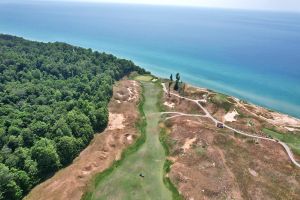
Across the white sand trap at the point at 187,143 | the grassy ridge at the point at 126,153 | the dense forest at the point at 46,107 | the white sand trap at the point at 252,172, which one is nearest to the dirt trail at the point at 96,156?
the grassy ridge at the point at 126,153

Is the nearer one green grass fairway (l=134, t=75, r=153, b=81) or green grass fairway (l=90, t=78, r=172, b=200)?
green grass fairway (l=90, t=78, r=172, b=200)

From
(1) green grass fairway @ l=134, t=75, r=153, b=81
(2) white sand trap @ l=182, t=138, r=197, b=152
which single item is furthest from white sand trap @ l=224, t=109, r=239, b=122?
(1) green grass fairway @ l=134, t=75, r=153, b=81

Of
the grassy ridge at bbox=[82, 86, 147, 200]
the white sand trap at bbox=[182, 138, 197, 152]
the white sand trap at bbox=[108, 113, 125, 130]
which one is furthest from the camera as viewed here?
the white sand trap at bbox=[108, 113, 125, 130]

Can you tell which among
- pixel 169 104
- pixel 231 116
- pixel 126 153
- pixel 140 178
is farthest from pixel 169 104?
pixel 140 178

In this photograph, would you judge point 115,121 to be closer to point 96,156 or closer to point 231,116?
point 96,156

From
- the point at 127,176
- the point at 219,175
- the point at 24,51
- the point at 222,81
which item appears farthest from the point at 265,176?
the point at 24,51

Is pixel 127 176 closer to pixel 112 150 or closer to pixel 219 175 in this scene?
pixel 112 150

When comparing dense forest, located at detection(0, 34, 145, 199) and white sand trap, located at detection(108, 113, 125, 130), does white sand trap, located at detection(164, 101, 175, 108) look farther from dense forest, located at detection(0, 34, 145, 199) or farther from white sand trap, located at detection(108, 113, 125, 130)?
dense forest, located at detection(0, 34, 145, 199)
